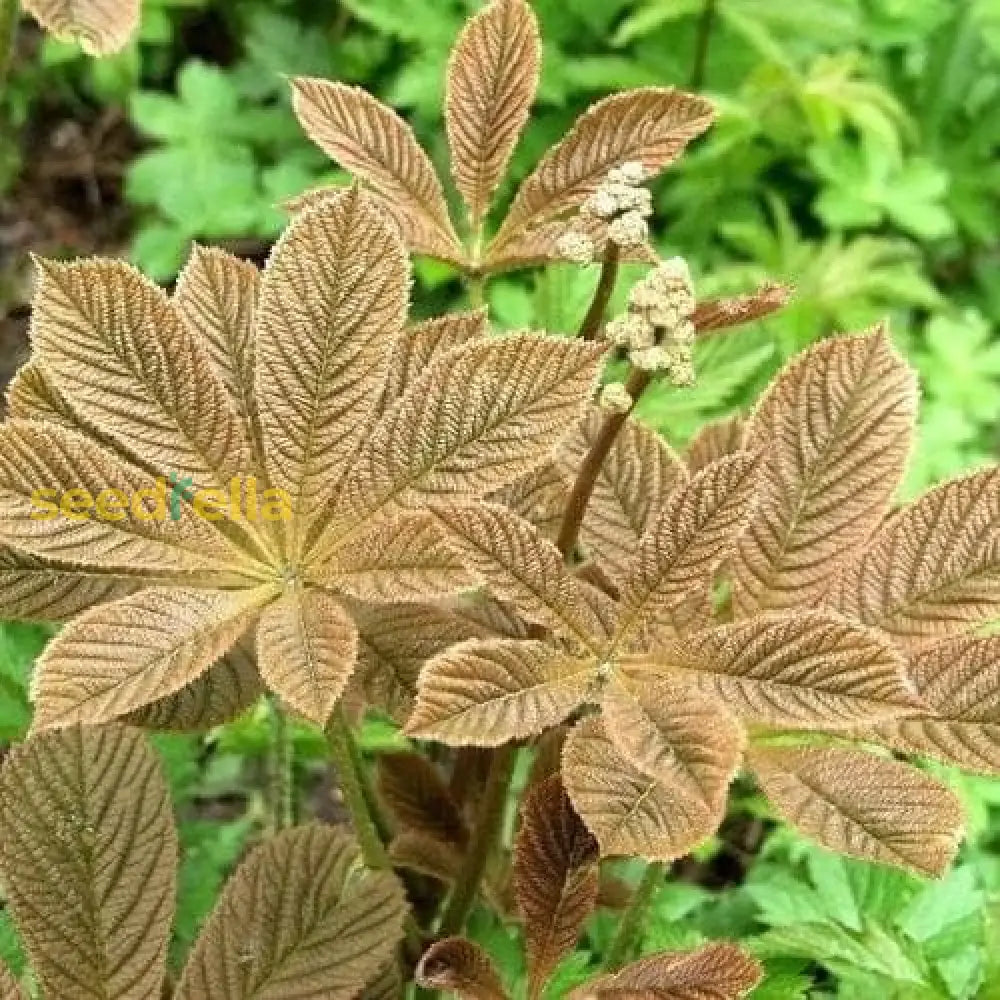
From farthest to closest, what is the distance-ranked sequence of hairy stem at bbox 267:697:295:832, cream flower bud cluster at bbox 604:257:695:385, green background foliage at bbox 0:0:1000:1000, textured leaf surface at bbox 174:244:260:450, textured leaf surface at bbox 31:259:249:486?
green background foliage at bbox 0:0:1000:1000, hairy stem at bbox 267:697:295:832, textured leaf surface at bbox 174:244:260:450, textured leaf surface at bbox 31:259:249:486, cream flower bud cluster at bbox 604:257:695:385

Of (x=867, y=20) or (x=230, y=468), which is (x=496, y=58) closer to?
(x=230, y=468)

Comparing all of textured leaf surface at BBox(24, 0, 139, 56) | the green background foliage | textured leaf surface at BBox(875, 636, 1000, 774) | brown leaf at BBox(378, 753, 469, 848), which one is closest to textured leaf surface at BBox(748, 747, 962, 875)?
textured leaf surface at BBox(875, 636, 1000, 774)

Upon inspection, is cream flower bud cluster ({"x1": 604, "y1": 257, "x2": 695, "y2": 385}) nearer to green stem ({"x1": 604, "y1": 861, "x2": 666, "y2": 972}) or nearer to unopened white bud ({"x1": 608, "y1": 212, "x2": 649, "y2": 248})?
unopened white bud ({"x1": 608, "y1": 212, "x2": 649, "y2": 248})

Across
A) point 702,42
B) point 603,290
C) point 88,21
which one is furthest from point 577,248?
point 702,42

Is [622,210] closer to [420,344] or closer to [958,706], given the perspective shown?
[420,344]

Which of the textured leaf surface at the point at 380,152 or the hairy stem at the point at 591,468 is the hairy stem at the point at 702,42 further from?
the hairy stem at the point at 591,468

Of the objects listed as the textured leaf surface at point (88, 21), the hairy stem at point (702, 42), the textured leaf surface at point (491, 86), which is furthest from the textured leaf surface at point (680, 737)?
the hairy stem at point (702, 42)

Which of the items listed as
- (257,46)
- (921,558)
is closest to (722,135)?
(257,46)
